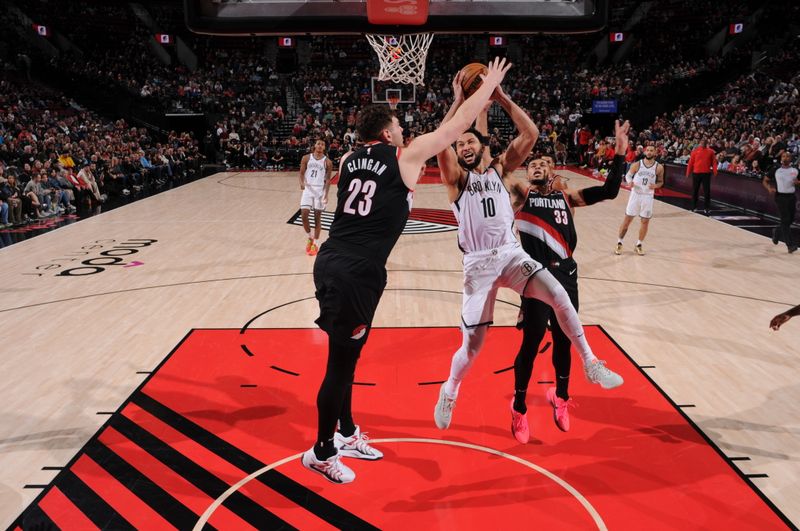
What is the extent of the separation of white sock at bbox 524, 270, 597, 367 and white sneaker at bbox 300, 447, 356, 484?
1523 millimetres

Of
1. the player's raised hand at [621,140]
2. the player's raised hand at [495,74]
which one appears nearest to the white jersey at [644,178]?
the player's raised hand at [621,140]

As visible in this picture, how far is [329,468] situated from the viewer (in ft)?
11.8

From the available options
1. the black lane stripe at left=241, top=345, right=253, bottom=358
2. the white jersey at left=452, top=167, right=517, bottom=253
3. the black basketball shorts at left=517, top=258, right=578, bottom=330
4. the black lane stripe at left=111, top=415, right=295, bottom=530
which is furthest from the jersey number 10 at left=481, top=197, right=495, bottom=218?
the black lane stripe at left=241, top=345, right=253, bottom=358

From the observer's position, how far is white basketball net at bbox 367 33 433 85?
8617mm

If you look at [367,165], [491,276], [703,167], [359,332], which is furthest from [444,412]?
[703,167]

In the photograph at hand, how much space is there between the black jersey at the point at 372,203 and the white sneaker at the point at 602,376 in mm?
1551

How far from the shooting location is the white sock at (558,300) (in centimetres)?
387

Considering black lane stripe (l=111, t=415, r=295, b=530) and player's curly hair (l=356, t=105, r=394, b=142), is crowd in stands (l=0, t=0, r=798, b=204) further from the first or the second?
player's curly hair (l=356, t=105, r=394, b=142)

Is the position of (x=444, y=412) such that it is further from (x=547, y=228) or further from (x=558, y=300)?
(x=547, y=228)

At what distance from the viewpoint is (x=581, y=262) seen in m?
9.55

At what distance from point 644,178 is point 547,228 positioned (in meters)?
6.37

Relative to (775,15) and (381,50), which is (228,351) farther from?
(775,15)

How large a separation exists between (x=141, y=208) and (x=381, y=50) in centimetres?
851

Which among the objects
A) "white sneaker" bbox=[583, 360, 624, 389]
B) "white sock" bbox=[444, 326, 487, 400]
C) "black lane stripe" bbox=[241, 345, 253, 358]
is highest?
"white sock" bbox=[444, 326, 487, 400]
